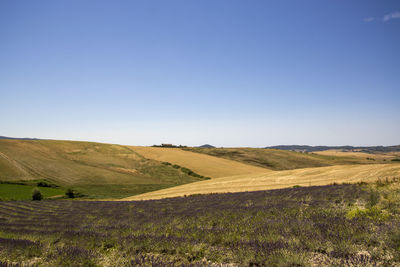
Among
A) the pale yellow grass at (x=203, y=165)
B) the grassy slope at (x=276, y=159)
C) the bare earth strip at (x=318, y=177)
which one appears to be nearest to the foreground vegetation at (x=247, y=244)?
the bare earth strip at (x=318, y=177)

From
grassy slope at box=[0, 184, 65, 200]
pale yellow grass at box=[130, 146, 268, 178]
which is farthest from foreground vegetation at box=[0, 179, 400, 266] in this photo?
pale yellow grass at box=[130, 146, 268, 178]

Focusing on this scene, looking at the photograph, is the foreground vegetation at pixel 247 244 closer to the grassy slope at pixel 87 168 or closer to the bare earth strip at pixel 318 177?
the bare earth strip at pixel 318 177

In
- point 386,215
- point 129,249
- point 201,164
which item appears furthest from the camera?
point 201,164

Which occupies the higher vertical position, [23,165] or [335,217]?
[335,217]

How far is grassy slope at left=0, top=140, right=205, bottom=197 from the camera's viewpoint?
1554 inches

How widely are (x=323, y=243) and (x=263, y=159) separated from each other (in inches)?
2907

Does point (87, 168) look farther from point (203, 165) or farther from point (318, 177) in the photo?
point (318, 177)

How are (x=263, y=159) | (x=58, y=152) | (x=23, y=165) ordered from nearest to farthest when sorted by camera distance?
(x=23, y=165)
(x=58, y=152)
(x=263, y=159)

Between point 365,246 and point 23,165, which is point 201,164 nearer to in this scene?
point 23,165

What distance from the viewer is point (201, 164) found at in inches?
2473

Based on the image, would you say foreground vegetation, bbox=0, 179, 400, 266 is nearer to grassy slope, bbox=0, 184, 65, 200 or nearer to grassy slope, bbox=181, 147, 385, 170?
grassy slope, bbox=0, 184, 65, 200

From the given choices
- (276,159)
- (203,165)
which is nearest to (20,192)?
(203,165)

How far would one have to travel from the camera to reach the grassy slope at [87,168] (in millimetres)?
39469

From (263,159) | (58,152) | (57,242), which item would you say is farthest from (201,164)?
(57,242)
